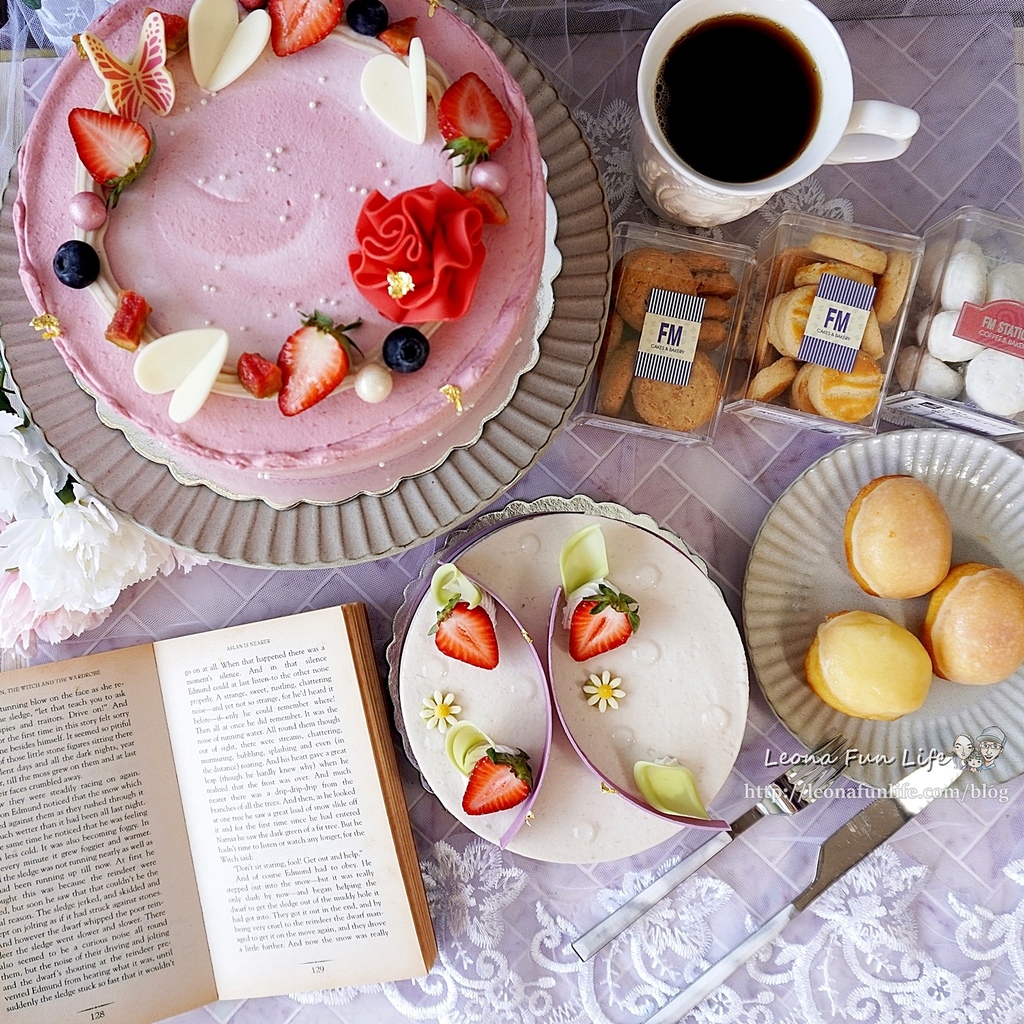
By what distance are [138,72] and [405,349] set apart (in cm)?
33


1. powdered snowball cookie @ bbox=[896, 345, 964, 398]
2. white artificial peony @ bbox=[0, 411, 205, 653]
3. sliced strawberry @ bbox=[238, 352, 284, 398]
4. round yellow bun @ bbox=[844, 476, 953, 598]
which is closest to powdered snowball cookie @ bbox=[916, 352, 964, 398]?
powdered snowball cookie @ bbox=[896, 345, 964, 398]

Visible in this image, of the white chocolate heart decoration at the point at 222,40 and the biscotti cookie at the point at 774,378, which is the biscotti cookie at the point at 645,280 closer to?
the biscotti cookie at the point at 774,378

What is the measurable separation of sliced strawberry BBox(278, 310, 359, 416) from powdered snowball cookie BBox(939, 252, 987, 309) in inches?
31.8

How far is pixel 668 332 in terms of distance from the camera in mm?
1132

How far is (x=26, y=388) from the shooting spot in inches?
35.3

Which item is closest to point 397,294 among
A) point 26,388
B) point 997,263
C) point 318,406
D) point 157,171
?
point 318,406

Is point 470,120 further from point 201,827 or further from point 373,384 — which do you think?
point 201,827

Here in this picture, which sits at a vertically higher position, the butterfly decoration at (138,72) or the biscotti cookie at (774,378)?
the butterfly decoration at (138,72)

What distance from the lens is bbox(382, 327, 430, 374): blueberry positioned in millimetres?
703

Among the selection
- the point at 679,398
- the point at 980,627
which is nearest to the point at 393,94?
the point at 679,398

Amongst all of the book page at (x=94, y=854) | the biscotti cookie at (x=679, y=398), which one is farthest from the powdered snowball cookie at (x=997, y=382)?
the book page at (x=94, y=854)

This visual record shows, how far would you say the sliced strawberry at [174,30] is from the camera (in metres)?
0.74

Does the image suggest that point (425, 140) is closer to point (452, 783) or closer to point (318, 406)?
point (318, 406)

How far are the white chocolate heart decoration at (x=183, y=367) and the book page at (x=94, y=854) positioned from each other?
1.86 ft
